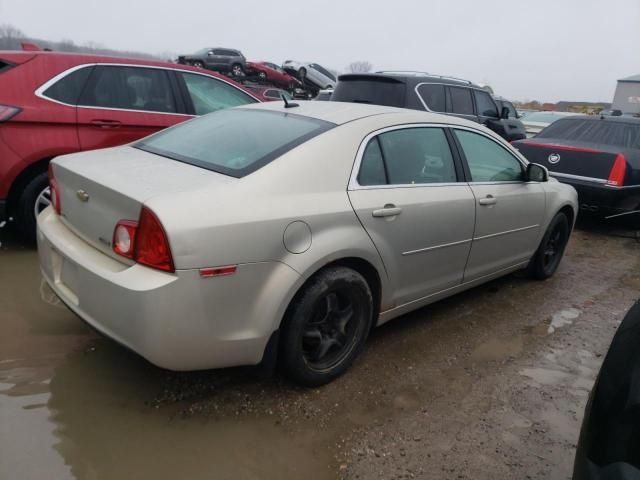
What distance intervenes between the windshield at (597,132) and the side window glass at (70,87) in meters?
5.77

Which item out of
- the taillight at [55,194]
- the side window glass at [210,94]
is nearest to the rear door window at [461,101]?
the side window glass at [210,94]

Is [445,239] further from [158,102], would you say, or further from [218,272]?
[158,102]

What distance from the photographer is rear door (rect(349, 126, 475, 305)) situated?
9.50ft

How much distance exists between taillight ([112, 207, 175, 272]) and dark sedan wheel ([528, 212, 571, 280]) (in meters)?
3.55

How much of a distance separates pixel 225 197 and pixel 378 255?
3.21 ft

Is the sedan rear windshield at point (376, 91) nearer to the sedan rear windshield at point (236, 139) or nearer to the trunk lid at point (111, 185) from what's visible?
the sedan rear windshield at point (236, 139)

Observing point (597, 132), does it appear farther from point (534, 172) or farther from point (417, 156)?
point (417, 156)

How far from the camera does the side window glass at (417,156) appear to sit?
311 cm

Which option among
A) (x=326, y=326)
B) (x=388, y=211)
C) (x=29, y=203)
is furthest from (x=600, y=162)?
(x=29, y=203)

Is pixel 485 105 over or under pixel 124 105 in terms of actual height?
over

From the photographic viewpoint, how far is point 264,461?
2.31m

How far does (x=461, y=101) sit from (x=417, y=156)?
5594mm

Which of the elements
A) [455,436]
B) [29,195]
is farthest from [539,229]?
[29,195]

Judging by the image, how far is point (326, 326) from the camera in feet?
9.45
